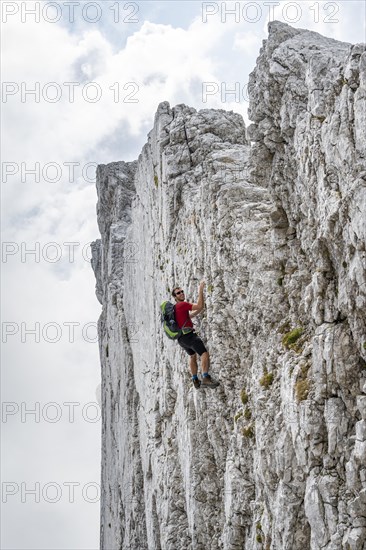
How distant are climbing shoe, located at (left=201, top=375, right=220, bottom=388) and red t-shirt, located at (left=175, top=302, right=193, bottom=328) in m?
1.87

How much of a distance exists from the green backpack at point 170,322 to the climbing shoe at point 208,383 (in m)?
1.71

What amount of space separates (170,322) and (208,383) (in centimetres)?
248

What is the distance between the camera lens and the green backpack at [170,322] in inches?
907

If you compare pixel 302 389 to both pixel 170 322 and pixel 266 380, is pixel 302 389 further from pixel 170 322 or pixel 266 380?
pixel 170 322

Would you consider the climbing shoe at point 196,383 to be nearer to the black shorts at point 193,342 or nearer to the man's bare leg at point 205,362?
the man's bare leg at point 205,362

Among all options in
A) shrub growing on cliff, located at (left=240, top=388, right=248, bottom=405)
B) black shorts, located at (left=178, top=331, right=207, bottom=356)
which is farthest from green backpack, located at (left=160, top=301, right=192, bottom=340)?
shrub growing on cliff, located at (left=240, top=388, right=248, bottom=405)

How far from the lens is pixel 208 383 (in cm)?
2228

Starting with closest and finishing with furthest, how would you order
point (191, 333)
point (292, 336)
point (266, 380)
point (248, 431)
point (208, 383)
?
point (292, 336)
point (266, 380)
point (248, 431)
point (208, 383)
point (191, 333)

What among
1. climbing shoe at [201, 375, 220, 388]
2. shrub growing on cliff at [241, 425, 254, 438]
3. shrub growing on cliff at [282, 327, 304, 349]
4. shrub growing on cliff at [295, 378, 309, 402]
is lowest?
shrub growing on cliff at [241, 425, 254, 438]

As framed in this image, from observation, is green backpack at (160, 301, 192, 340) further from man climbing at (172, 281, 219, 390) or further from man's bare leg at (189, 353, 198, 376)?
man's bare leg at (189, 353, 198, 376)

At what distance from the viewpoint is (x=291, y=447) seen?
→ 16.1 metres

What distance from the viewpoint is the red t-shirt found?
23.1m

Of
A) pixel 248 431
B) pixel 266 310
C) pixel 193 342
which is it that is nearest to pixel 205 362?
pixel 193 342

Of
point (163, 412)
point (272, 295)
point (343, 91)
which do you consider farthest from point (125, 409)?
point (343, 91)
